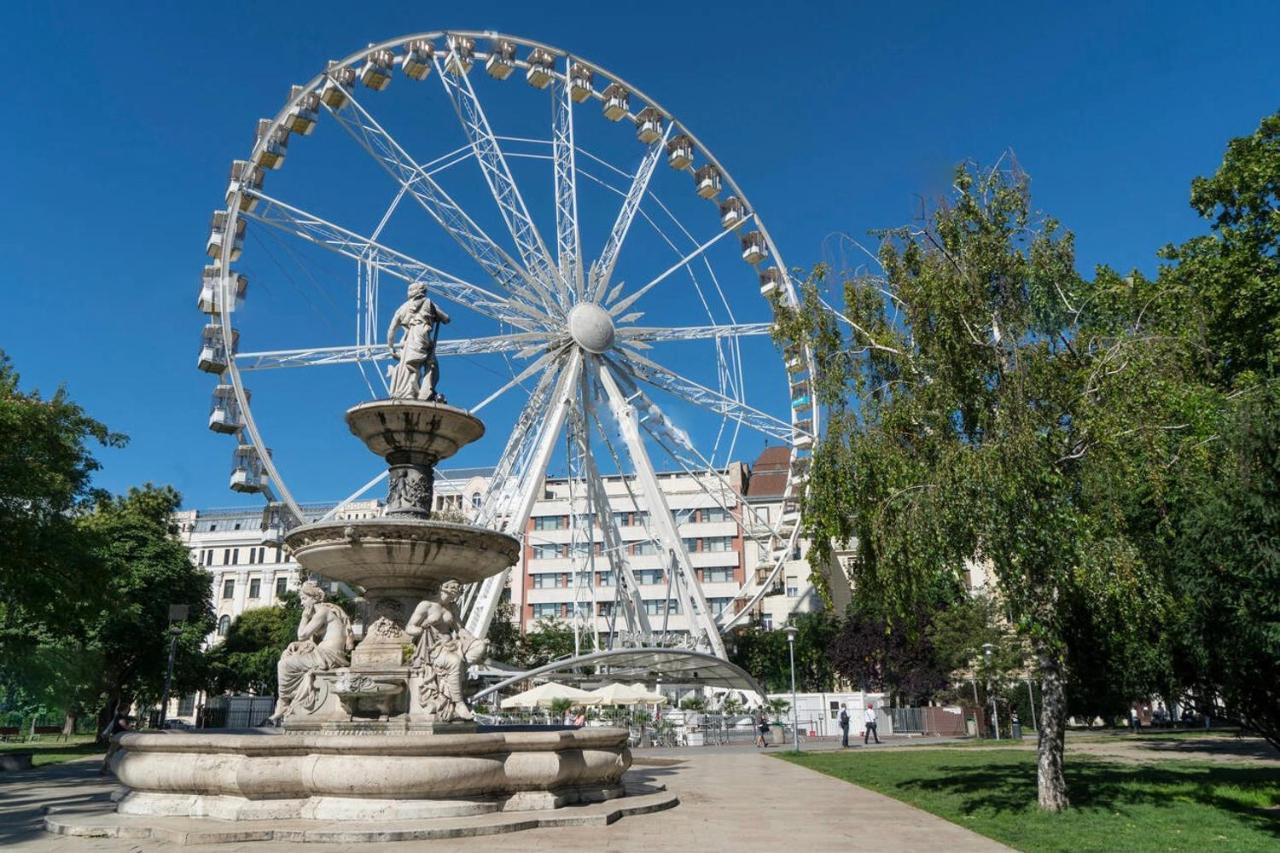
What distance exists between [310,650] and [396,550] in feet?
5.43

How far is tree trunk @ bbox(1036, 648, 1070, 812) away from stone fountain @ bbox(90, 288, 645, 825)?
18.3 feet

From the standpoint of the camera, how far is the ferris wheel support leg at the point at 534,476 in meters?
28.6

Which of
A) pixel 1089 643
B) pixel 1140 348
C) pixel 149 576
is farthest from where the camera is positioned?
pixel 149 576

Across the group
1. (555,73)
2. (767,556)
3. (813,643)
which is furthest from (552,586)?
(555,73)

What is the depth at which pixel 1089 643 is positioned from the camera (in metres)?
20.1

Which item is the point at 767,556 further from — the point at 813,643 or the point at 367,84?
the point at 367,84

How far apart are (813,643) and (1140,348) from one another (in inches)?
1854

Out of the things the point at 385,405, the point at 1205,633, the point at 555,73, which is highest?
the point at 555,73

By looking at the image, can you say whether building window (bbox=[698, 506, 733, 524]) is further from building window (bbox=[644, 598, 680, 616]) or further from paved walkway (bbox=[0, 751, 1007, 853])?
paved walkway (bbox=[0, 751, 1007, 853])

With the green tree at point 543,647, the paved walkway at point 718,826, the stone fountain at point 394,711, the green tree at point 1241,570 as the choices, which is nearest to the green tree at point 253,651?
the green tree at point 543,647

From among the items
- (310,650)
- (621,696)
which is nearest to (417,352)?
(310,650)

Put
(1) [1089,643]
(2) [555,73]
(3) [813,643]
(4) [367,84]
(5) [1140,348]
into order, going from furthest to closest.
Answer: (3) [813,643], (2) [555,73], (4) [367,84], (1) [1089,643], (5) [1140,348]

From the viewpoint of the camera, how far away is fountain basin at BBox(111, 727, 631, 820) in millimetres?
8953

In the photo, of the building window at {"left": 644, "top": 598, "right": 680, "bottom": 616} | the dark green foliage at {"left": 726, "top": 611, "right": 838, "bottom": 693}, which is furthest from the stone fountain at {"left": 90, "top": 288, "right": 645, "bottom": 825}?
the building window at {"left": 644, "top": 598, "right": 680, "bottom": 616}
